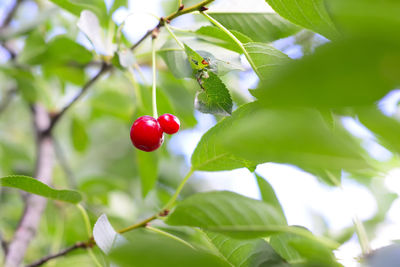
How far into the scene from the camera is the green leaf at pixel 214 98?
0.85m

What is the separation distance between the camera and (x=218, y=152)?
0.90 m

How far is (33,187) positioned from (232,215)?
48 centimetres

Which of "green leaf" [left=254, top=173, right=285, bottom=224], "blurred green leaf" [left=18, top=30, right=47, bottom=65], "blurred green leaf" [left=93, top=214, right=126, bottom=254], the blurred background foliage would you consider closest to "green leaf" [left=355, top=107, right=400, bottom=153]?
the blurred background foliage

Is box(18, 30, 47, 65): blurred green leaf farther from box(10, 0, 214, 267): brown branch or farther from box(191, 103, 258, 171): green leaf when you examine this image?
box(191, 103, 258, 171): green leaf

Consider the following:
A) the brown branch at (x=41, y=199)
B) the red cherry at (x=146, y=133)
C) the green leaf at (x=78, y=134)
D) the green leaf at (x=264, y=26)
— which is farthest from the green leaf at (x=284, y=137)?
the green leaf at (x=78, y=134)

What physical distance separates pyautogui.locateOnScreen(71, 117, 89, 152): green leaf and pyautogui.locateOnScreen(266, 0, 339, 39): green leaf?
1442 mm

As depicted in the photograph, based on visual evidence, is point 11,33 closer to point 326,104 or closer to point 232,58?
point 232,58

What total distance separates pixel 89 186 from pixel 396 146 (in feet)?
5.92

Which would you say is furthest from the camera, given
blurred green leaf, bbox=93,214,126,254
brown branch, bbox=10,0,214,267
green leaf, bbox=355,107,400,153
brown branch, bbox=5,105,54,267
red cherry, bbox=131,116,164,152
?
brown branch, bbox=5,105,54,267

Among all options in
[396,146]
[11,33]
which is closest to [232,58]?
[396,146]

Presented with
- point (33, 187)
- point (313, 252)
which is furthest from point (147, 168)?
point (313, 252)

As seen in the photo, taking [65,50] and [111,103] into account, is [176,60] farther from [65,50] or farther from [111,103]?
[111,103]

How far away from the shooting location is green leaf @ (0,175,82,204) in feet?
2.93

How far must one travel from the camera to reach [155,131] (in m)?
0.90
